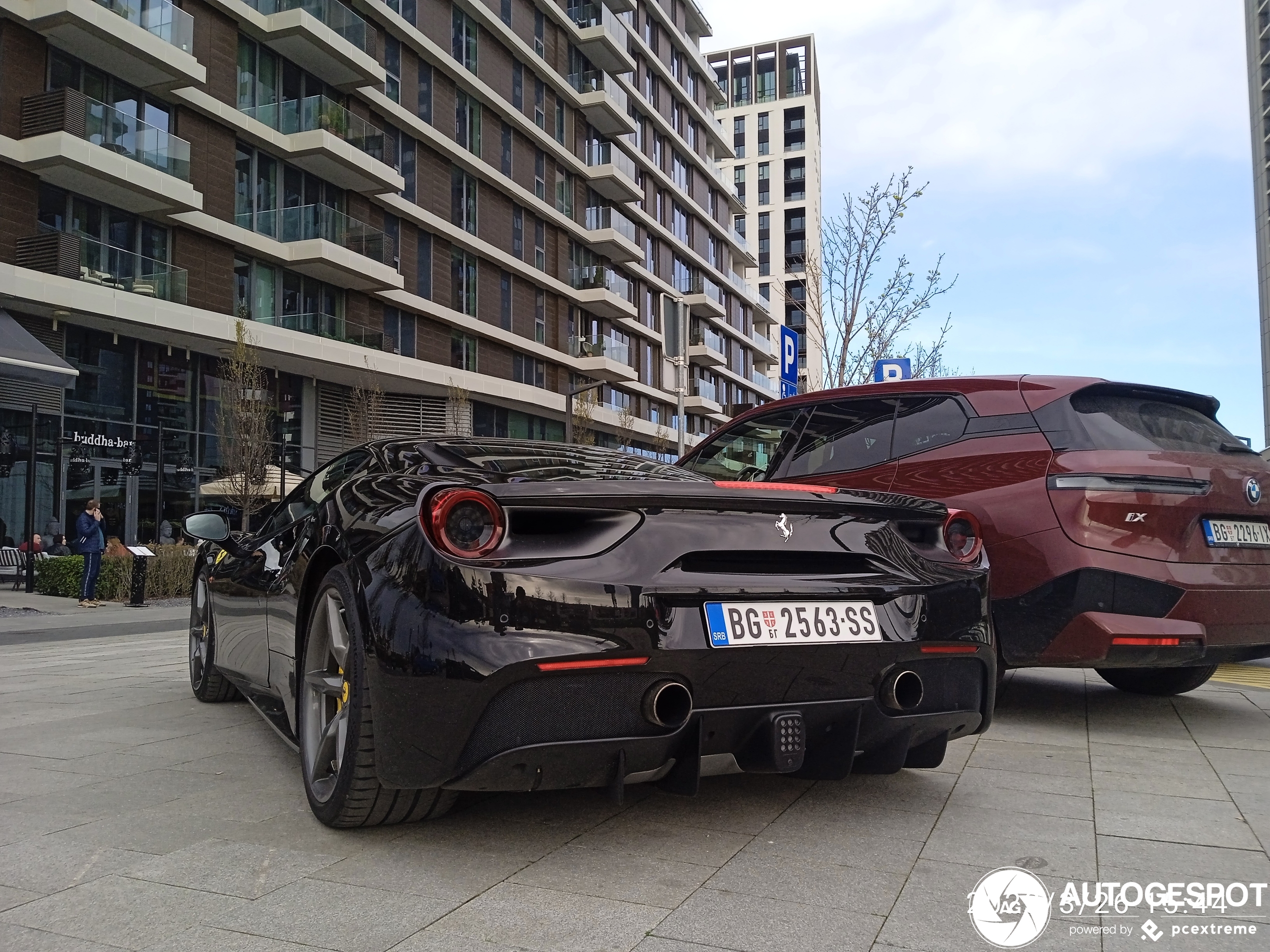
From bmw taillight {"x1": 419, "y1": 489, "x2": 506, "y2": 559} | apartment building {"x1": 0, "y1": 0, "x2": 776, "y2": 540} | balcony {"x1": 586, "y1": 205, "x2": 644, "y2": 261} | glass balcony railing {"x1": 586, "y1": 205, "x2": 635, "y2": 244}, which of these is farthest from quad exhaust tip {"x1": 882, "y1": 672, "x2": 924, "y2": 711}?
glass balcony railing {"x1": 586, "y1": 205, "x2": 635, "y2": 244}

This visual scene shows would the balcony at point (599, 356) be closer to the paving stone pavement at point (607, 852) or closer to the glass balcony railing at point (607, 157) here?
the glass balcony railing at point (607, 157)

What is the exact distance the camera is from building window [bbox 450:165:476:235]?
3584 cm

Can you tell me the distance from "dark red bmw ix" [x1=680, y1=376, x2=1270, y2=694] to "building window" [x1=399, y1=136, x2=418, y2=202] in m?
31.0

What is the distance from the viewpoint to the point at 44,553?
21.3m

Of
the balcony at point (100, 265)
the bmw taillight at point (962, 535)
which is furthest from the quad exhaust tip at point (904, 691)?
the balcony at point (100, 265)

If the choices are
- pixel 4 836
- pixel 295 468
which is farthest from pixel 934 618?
pixel 295 468

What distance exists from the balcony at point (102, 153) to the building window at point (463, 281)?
12683 millimetres

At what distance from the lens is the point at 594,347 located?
44438 mm

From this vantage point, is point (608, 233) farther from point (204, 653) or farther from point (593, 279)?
point (204, 653)

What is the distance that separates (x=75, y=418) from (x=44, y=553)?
3.29m

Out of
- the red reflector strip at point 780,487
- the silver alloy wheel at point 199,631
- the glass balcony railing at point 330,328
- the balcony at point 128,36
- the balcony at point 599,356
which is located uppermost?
the balcony at point 128,36

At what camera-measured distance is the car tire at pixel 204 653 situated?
5.17 metres

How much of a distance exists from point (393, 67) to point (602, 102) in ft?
47.0

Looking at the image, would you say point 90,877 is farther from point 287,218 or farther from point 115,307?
point 287,218
